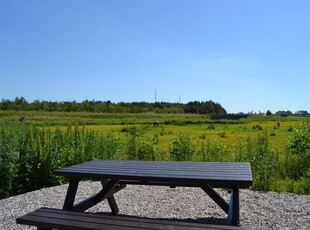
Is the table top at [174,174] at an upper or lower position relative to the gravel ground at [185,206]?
upper

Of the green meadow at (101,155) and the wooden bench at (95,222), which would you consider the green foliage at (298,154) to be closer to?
the green meadow at (101,155)

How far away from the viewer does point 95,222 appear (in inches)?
96.3

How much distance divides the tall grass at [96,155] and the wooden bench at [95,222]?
3.42 meters

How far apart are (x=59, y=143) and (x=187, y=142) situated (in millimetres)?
3136

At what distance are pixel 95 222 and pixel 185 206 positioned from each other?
2562 millimetres

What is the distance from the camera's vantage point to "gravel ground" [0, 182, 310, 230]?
417 cm

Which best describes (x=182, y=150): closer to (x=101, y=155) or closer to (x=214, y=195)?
(x=101, y=155)

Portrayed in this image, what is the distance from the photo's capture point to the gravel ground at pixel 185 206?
4172 mm

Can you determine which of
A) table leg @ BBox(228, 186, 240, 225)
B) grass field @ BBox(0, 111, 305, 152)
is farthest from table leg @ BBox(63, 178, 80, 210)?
grass field @ BBox(0, 111, 305, 152)

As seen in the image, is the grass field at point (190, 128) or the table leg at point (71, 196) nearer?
the table leg at point (71, 196)

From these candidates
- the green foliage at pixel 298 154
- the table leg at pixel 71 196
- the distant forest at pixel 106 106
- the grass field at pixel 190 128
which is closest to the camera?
the table leg at pixel 71 196

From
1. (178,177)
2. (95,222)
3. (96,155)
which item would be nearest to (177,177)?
(178,177)

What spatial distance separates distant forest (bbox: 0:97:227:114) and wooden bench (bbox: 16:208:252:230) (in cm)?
6561

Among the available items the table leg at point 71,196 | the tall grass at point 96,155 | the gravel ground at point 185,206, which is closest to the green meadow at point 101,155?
the tall grass at point 96,155
